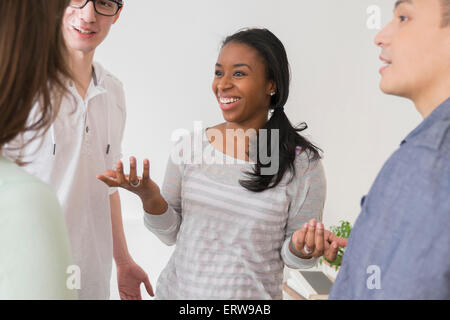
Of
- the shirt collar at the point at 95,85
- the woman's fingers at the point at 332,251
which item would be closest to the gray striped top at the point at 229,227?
the woman's fingers at the point at 332,251

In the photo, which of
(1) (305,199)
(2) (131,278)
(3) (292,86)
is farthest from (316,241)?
(3) (292,86)

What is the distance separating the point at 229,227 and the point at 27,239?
0.66 metres

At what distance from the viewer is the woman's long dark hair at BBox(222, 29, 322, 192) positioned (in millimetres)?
1112

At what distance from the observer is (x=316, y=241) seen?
923 millimetres

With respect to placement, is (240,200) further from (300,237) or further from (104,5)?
(104,5)

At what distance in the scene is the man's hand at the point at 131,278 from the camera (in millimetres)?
1183

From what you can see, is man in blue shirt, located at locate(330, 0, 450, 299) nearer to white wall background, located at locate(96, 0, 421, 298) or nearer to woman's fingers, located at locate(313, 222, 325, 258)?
woman's fingers, located at locate(313, 222, 325, 258)

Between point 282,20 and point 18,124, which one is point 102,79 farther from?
point 282,20

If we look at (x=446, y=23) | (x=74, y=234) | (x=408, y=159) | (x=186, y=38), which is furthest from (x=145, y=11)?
(x=408, y=159)

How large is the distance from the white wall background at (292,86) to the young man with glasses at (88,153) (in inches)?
31.0

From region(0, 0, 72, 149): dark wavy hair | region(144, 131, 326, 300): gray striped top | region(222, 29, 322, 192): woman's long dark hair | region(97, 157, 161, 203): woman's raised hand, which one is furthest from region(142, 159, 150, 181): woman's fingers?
region(0, 0, 72, 149): dark wavy hair

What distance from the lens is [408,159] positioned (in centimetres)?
58

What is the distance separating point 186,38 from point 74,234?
4.19 feet

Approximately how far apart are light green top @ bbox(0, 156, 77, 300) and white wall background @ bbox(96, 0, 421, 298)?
4.93 feet
